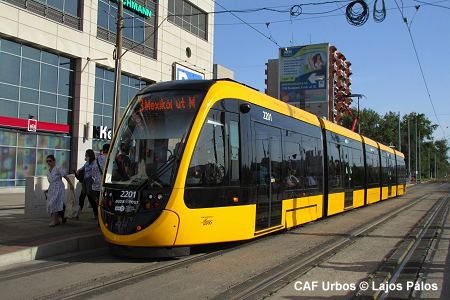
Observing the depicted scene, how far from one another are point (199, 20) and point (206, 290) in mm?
38647

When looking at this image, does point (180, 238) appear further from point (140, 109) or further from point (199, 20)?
point (199, 20)

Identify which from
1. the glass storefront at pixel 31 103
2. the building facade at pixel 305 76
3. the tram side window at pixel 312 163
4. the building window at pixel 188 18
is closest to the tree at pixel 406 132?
the building facade at pixel 305 76

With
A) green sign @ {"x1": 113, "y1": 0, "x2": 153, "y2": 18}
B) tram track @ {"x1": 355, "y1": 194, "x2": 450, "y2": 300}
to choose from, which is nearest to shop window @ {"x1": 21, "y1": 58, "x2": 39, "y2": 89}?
green sign @ {"x1": 113, "y1": 0, "x2": 153, "y2": 18}

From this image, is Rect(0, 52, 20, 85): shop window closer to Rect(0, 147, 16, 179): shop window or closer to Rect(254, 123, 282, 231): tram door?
Rect(0, 147, 16, 179): shop window

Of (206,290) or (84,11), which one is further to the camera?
(84,11)

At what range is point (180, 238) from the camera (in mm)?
8570

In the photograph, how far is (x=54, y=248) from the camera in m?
9.37

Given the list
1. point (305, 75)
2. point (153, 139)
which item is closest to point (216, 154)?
point (153, 139)

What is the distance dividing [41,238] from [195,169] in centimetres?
357

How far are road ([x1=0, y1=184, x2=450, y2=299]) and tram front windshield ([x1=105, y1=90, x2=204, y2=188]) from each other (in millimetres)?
1498

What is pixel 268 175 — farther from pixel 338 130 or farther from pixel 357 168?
pixel 357 168

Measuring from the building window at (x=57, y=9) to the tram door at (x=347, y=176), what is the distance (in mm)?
18715

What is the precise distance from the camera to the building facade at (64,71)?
2669 cm

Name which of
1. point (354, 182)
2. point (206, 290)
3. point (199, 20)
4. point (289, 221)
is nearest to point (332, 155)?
point (354, 182)
